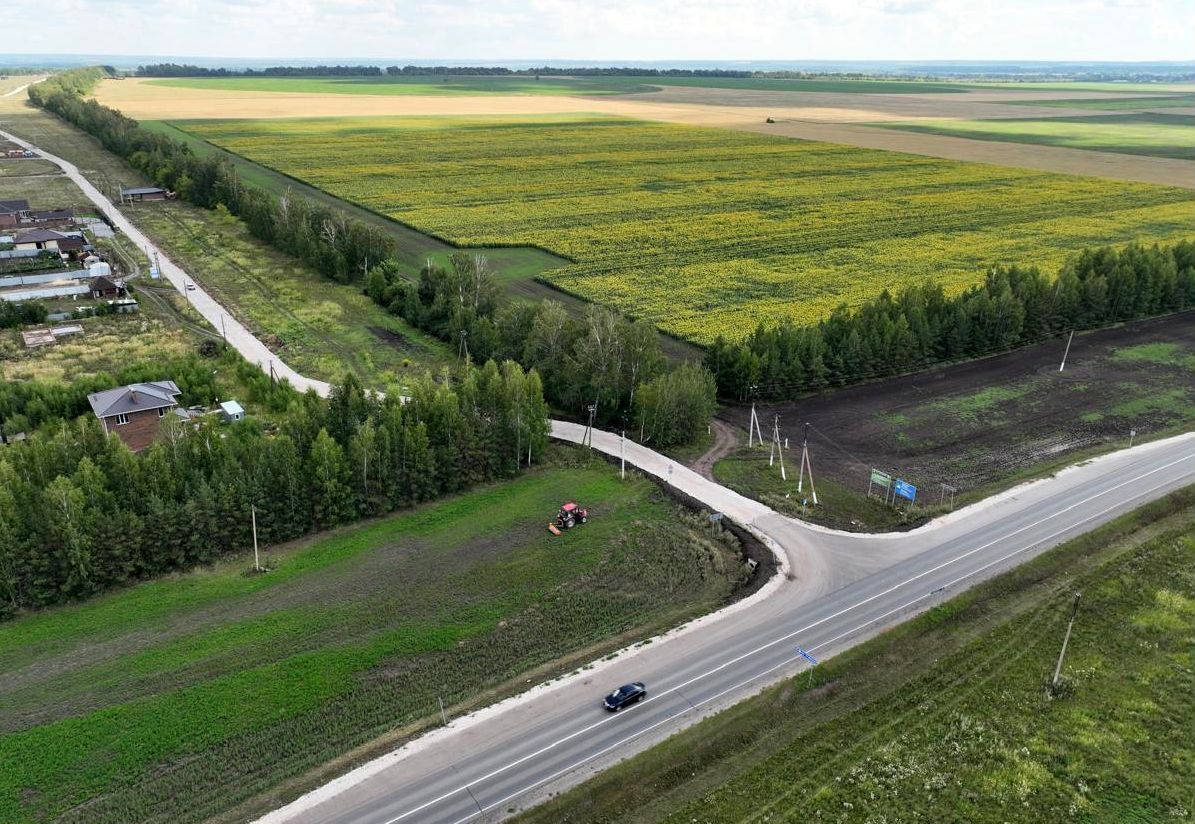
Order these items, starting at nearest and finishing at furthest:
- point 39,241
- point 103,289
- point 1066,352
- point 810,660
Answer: point 810,660 → point 1066,352 → point 103,289 → point 39,241

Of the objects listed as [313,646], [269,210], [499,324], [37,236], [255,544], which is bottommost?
[313,646]

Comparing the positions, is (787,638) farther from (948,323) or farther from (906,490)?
(948,323)

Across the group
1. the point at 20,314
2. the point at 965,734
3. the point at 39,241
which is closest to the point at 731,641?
the point at 965,734

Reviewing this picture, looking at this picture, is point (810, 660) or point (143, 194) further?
point (143, 194)

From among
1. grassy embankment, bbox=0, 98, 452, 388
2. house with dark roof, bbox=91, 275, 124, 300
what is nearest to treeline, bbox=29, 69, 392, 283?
grassy embankment, bbox=0, 98, 452, 388

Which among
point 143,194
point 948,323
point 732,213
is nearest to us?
point 948,323

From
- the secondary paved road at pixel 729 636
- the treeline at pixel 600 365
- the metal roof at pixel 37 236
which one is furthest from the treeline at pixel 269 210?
the secondary paved road at pixel 729 636

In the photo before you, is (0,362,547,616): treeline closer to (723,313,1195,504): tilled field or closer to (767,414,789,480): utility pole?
(767,414,789,480): utility pole
